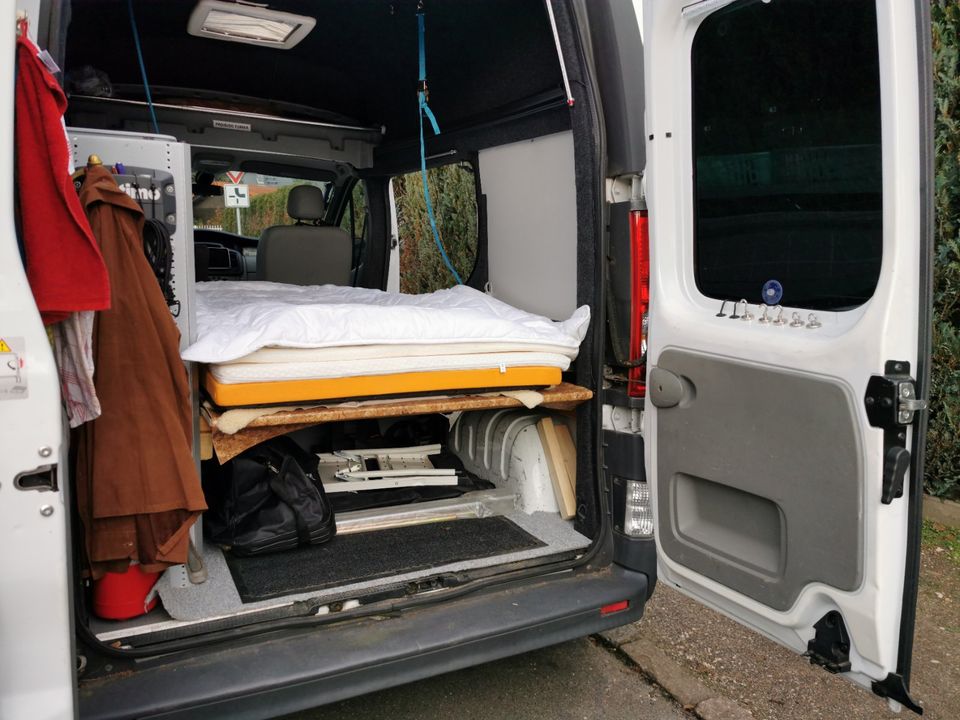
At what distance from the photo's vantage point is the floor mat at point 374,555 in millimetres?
2268

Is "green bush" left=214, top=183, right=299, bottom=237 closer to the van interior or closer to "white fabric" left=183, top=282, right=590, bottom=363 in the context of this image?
the van interior

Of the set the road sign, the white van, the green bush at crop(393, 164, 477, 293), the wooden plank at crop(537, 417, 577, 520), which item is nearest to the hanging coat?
the white van

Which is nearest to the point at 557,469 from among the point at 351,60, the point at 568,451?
the point at 568,451

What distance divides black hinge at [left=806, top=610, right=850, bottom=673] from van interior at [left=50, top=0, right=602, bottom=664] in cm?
75

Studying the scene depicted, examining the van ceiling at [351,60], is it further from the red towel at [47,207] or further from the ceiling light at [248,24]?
the red towel at [47,207]

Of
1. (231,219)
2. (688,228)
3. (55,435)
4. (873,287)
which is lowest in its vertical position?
(55,435)

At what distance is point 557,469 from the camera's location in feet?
9.09

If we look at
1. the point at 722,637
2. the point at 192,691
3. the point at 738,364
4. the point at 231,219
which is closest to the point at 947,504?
the point at 722,637

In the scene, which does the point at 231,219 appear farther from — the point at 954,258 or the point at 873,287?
the point at 873,287

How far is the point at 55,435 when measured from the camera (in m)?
1.44

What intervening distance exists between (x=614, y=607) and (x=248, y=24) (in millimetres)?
2902

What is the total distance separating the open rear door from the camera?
1.61m

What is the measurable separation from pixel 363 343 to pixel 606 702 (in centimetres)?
143

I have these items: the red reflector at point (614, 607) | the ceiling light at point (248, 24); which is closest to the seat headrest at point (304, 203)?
the ceiling light at point (248, 24)
